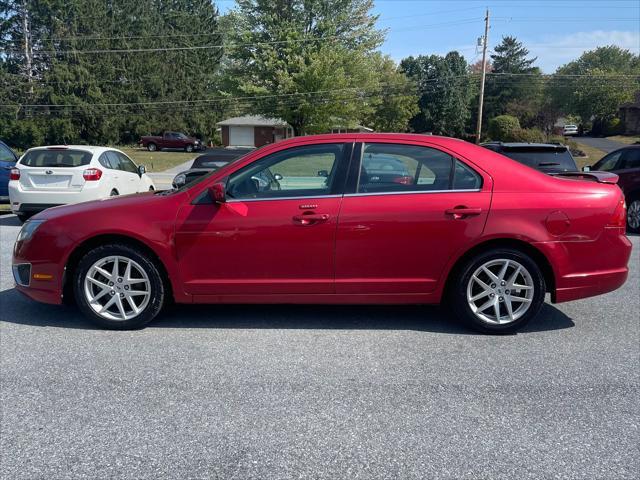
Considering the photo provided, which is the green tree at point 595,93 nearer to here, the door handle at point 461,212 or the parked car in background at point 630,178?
the parked car in background at point 630,178

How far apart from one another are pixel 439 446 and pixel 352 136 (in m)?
2.66

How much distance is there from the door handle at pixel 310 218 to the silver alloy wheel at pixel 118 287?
136cm

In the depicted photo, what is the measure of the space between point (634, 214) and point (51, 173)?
11.0 meters

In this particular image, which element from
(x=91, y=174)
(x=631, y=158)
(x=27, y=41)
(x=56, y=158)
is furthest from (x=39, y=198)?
(x=27, y=41)

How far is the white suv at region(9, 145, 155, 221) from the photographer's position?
9.97 m

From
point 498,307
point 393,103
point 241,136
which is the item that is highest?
point 393,103

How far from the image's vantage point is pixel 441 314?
5.18 metres

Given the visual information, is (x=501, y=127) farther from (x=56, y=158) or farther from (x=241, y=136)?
(x=56, y=158)

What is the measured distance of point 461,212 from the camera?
4.41 metres

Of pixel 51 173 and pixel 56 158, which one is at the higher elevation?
pixel 56 158

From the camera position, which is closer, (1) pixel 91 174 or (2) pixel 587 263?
(2) pixel 587 263

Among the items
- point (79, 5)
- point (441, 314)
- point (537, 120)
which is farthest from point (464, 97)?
point (441, 314)

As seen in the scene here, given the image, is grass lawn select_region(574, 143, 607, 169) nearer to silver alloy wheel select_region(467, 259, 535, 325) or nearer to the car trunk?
the car trunk

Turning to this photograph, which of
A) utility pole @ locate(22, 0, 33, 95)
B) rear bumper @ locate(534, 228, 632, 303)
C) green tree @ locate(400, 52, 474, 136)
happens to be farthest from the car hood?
green tree @ locate(400, 52, 474, 136)
